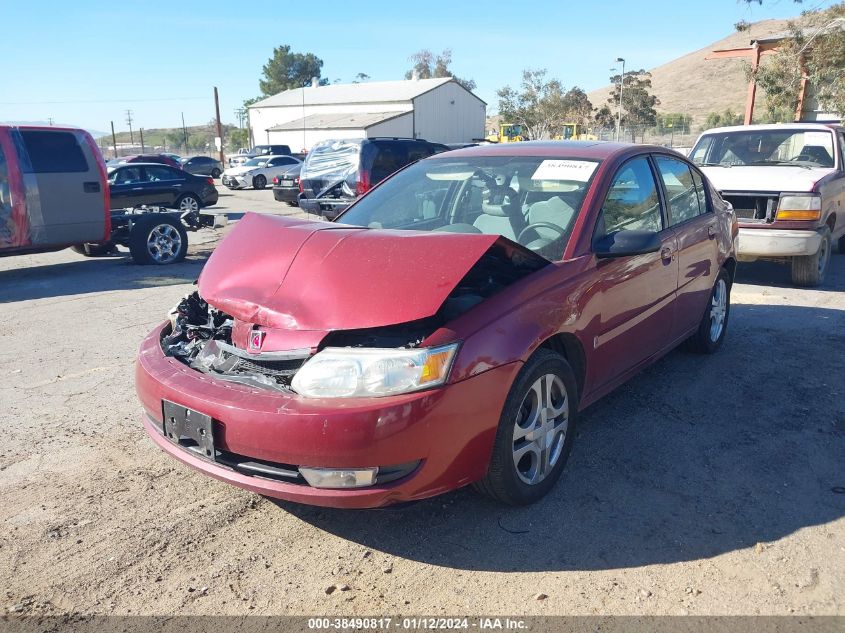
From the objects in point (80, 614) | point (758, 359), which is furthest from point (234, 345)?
point (758, 359)

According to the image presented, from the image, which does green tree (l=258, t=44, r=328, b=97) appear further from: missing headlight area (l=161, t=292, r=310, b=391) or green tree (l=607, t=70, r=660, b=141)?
missing headlight area (l=161, t=292, r=310, b=391)

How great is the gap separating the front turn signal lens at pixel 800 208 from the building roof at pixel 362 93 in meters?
44.4

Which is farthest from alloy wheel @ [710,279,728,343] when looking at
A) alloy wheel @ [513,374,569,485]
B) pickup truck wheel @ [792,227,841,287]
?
pickup truck wheel @ [792,227,841,287]

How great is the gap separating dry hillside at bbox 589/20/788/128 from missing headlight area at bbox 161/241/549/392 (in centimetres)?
10121

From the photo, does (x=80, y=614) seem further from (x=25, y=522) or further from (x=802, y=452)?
(x=802, y=452)

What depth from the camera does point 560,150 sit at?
14.0ft

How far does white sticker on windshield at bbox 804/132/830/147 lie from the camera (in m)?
8.73

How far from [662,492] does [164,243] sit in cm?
905

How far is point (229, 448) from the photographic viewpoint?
2758mm

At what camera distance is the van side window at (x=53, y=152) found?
8969 mm

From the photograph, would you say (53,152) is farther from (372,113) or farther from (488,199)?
(372,113)

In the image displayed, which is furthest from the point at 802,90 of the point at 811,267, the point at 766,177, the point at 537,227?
the point at 537,227

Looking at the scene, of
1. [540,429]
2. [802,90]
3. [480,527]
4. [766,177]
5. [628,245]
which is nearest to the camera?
[480,527]

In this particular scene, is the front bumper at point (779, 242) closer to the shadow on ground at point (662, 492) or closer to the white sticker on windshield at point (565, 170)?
the shadow on ground at point (662, 492)
